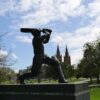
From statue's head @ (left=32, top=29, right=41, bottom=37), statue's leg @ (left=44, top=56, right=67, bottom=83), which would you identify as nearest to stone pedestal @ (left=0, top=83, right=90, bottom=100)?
statue's leg @ (left=44, top=56, right=67, bottom=83)

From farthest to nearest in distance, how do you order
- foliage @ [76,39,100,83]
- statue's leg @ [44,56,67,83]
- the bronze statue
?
foliage @ [76,39,100,83] < the bronze statue < statue's leg @ [44,56,67,83]

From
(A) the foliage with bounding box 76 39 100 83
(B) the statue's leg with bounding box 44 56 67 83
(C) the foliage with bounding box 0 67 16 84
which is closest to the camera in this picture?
(B) the statue's leg with bounding box 44 56 67 83

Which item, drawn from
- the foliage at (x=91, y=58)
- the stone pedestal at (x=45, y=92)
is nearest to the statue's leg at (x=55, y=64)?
the stone pedestal at (x=45, y=92)

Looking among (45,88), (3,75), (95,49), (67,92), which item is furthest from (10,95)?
(95,49)

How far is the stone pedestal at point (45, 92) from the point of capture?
13172mm

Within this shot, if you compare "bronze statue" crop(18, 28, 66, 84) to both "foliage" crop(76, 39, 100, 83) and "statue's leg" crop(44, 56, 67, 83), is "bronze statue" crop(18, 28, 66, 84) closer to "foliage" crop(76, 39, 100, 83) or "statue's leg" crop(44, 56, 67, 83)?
"statue's leg" crop(44, 56, 67, 83)

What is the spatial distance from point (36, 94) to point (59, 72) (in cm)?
131

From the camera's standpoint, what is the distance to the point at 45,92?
45.3ft

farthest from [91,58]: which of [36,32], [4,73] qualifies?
[36,32]

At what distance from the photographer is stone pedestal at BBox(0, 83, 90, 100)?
1317 centimetres

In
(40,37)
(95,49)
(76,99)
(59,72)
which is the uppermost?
(95,49)

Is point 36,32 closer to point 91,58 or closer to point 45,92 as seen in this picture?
point 45,92

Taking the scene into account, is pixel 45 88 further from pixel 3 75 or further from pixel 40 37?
pixel 3 75

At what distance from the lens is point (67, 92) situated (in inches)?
520
